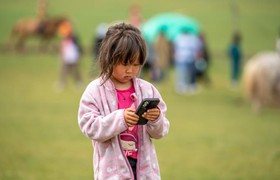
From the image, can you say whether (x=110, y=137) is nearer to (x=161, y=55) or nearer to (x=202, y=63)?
(x=202, y=63)

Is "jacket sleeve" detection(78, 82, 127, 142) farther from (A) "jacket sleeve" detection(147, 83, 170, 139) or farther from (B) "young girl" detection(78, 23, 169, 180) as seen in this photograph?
(A) "jacket sleeve" detection(147, 83, 170, 139)

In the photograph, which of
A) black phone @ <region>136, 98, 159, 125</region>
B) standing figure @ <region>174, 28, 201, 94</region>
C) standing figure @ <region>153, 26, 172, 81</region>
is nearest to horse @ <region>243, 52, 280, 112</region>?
standing figure @ <region>174, 28, 201, 94</region>

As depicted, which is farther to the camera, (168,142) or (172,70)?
(172,70)

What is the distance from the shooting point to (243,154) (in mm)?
10922

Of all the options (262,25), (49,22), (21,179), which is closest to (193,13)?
(262,25)

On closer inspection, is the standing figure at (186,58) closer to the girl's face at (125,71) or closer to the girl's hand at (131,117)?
the girl's face at (125,71)

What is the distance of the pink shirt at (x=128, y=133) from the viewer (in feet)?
15.2

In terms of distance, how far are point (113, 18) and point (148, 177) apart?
3699 centimetres

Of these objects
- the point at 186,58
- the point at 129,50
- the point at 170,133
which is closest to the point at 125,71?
the point at 129,50

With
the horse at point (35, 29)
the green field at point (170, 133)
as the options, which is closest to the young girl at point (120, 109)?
the green field at point (170, 133)

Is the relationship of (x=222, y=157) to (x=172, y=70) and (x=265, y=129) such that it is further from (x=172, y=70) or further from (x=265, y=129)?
(x=172, y=70)

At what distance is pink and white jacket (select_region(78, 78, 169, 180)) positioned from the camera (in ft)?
15.0

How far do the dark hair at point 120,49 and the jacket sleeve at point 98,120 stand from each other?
6.6 inches

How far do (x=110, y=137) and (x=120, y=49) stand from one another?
569mm
